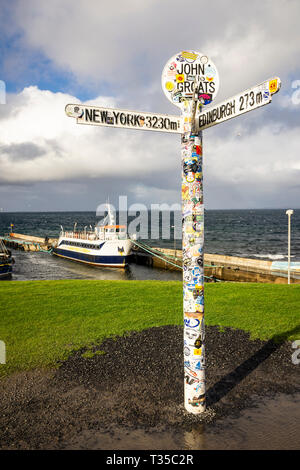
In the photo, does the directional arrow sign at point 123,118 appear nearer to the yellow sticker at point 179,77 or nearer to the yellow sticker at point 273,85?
the yellow sticker at point 179,77

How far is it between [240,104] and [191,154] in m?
1.03

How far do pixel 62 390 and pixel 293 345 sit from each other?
5327 mm

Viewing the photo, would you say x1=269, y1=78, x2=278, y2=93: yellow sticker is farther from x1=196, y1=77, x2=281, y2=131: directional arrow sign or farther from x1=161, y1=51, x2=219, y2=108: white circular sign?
x1=161, y1=51, x2=219, y2=108: white circular sign

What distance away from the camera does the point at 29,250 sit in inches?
2458

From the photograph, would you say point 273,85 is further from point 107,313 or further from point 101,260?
Result: point 101,260

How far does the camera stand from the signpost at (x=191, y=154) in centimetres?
461

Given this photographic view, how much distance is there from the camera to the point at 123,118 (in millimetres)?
4500

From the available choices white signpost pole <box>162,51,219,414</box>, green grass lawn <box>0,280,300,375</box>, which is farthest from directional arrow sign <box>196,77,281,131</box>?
green grass lawn <box>0,280,300,375</box>

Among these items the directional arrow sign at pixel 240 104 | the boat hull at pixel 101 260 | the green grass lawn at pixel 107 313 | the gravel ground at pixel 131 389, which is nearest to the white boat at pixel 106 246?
the boat hull at pixel 101 260

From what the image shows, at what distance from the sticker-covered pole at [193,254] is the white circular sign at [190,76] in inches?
9.6

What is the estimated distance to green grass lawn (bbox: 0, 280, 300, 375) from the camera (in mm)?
7770

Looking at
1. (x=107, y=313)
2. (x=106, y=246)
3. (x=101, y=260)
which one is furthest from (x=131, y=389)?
(x=101, y=260)
